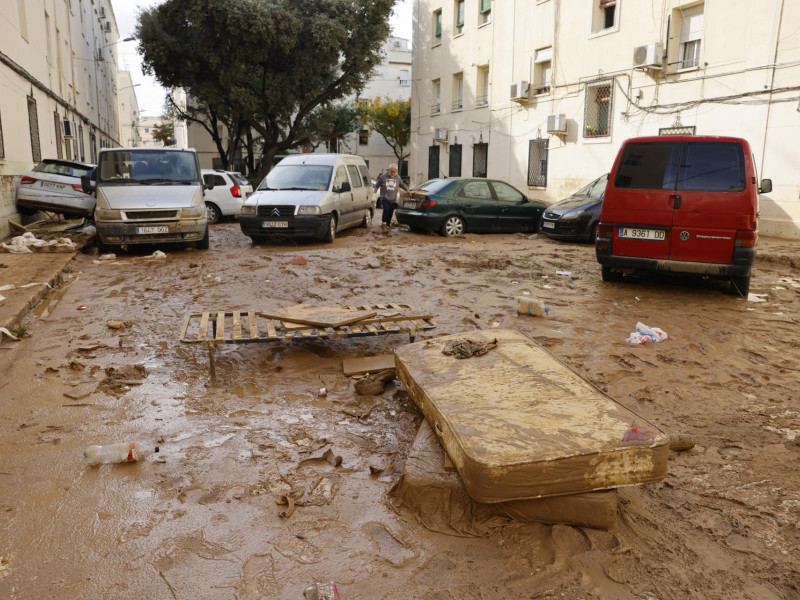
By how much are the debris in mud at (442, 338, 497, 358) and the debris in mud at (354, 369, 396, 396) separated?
0.70m

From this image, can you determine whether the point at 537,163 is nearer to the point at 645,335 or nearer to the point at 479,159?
the point at 479,159

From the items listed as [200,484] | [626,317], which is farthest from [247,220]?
[200,484]

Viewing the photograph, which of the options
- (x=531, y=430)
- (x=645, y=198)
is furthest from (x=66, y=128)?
(x=531, y=430)

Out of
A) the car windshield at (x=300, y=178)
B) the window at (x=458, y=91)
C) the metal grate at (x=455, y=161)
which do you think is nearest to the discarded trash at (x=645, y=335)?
the car windshield at (x=300, y=178)

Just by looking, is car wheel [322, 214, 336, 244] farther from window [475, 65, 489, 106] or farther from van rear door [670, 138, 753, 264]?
window [475, 65, 489, 106]

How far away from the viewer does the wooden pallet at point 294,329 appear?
16.3 ft

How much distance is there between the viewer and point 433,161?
31.0m

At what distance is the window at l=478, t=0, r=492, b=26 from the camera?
2584 centimetres

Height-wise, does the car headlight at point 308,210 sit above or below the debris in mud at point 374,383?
above

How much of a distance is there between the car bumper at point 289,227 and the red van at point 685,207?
617 centimetres

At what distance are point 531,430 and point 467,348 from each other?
1.23 m

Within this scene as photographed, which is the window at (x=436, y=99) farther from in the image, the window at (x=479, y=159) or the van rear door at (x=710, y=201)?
the van rear door at (x=710, y=201)

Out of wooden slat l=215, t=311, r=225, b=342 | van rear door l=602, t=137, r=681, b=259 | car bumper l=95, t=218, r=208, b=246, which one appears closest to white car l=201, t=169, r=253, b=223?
car bumper l=95, t=218, r=208, b=246

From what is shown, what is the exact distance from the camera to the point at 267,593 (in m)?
2.46
